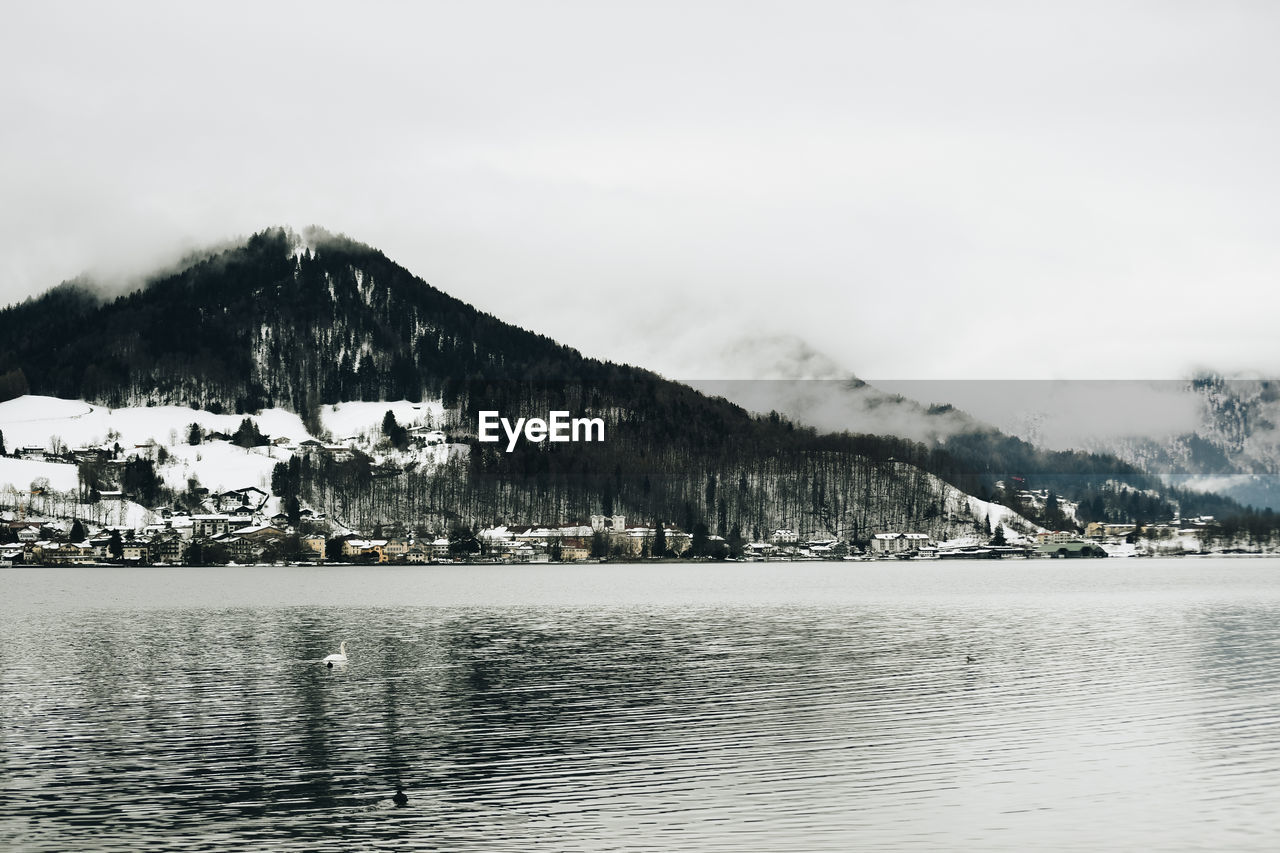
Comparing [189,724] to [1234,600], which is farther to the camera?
[1234,600]

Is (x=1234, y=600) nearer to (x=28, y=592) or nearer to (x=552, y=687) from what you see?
(x=552, y=687)

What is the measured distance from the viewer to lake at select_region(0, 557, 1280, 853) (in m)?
32.6

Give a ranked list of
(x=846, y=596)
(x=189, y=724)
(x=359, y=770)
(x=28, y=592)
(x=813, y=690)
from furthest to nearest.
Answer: (x=28, y=592) < (x=846, y=596) < (x=813, y=690) < (x=189, y=724) < (x=359, y=770)

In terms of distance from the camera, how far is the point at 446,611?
12481 centimetres

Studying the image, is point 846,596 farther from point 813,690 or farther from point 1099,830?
point 1099,830

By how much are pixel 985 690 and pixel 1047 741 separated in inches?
526

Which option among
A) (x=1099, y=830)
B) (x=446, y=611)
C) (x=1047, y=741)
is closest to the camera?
(x=1099, y=830)

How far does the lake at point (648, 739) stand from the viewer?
32.6m

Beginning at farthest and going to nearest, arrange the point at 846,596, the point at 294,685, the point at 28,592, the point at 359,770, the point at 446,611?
the point at 28,592 < the point at 846,596 < the point at 446,611 < the point at 294,685 < the point at 359,770

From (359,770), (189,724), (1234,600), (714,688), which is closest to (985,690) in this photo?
(714,688)

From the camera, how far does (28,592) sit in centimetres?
17712

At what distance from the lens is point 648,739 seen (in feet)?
148

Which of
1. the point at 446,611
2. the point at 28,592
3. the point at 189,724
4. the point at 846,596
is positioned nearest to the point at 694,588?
the point at 846,596

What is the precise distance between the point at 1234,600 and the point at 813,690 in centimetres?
9419
